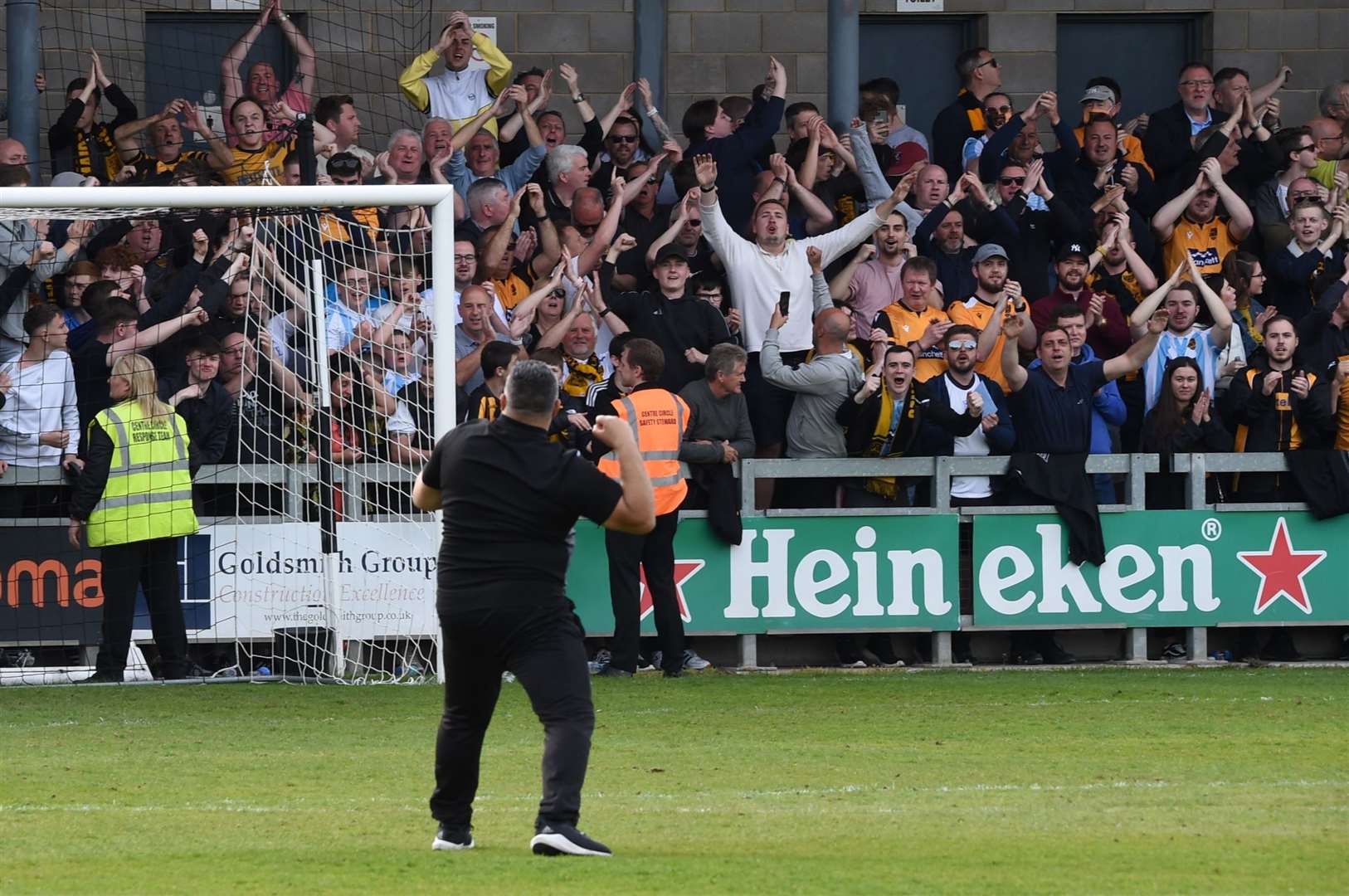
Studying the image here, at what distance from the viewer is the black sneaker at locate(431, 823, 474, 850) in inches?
280

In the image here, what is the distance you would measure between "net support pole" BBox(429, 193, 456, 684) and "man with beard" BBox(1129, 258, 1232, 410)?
16.7 ft

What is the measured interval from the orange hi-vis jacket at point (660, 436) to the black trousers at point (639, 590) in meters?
0.17

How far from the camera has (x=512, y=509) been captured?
692cm

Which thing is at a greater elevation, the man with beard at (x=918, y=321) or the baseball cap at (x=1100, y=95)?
the baseball cap at (x=1100, y=95)

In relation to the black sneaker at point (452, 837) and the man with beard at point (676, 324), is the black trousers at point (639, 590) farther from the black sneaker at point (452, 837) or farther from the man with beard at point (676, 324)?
the black sneaker at point (452, 837)

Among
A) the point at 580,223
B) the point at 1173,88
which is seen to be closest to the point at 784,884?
the point at 580,223

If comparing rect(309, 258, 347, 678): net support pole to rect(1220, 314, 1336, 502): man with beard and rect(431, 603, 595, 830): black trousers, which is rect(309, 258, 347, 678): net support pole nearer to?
rect(431, 603, 595, 830): black trousers

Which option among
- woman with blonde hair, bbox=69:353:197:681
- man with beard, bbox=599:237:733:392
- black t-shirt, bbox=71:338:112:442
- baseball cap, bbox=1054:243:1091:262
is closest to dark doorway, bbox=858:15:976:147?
baseball cap, bbox=1054:243:1091:262

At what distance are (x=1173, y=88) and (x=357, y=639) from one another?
11337 millimetres

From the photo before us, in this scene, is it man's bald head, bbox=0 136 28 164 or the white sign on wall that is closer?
man's bald head, bbox=0 136 28 164

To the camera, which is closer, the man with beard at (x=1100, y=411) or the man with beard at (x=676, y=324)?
the man with beard at (x=676, y=324)

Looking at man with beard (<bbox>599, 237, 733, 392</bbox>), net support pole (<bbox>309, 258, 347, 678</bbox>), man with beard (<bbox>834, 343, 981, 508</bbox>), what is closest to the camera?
net support pole (<bbox>309, 258, 347, 678</bbox>)

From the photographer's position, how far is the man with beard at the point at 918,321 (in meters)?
13.8

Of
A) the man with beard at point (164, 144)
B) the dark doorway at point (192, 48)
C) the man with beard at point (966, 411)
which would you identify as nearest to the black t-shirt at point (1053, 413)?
the man with beard at point (966, 411)
